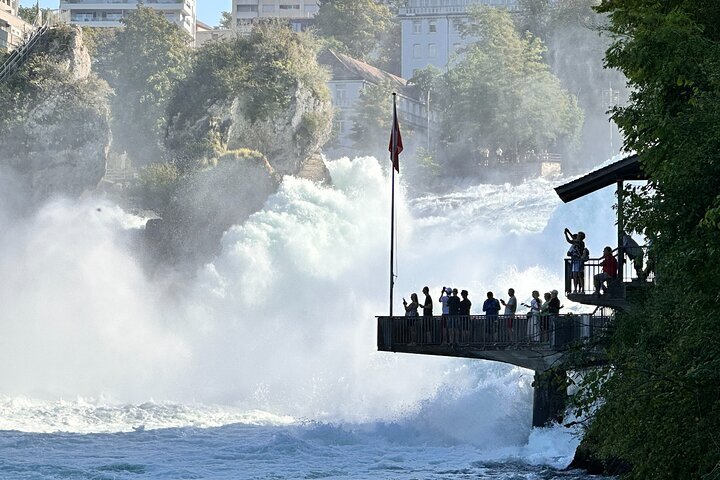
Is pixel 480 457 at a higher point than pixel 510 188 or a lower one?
lower

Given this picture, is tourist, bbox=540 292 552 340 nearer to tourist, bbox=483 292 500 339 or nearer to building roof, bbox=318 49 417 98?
tourist, bbox=483 292 500 339

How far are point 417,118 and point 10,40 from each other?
35500mm

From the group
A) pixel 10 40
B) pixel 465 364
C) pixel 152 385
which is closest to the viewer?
pixel 465 364

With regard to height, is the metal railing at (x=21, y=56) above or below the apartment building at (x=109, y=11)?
below

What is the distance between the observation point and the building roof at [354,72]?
142 m

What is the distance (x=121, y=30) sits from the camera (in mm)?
122938

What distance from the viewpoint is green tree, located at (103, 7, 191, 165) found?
10638cm

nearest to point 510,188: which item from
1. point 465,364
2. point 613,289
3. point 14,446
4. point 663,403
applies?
point 465,364

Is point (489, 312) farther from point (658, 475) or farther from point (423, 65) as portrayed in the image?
point (423, 65)

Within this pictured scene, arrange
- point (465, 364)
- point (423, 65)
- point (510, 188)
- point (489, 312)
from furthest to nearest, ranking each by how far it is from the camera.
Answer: point (423, 65) → point (510, 188) → point (465, 364) → point (489, 312)

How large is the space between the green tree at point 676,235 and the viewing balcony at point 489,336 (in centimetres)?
1499

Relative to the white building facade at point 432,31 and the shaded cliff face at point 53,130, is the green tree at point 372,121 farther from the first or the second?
the shaded cliff face at point 53,130

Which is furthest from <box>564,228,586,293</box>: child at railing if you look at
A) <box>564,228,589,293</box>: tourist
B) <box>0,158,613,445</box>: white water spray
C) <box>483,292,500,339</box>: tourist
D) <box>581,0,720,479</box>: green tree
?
<box>581,0,720,479</box>: green tree

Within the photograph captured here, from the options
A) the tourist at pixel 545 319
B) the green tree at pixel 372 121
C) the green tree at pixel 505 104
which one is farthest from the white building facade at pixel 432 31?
the tourist at pixel 545 319
